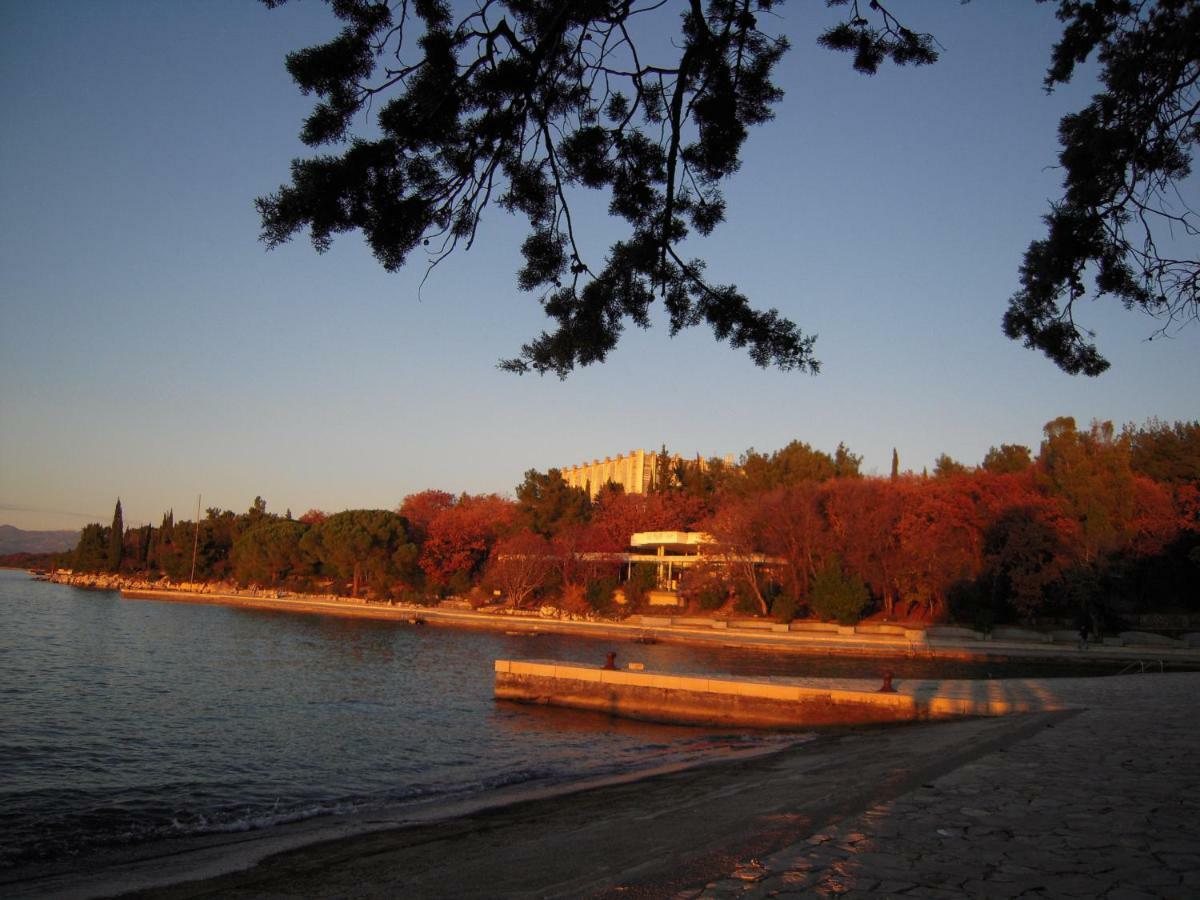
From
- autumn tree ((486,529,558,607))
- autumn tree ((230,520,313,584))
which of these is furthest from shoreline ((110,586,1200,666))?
autumn tree ((230,520,313,584))

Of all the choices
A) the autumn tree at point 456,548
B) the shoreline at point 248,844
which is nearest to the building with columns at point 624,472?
the autumn tree at point 456,548

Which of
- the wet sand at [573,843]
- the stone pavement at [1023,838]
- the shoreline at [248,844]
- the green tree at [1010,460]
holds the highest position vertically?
the green tree at [1010,460]

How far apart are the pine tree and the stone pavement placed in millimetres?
103344

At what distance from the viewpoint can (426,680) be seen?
2366 centimetres

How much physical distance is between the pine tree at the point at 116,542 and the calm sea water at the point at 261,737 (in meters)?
69.4

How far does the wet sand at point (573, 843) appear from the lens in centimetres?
562

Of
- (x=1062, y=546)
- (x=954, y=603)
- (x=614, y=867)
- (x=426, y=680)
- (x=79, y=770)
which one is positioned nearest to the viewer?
(x=614, y=867)

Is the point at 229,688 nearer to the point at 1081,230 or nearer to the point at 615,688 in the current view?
the point at 615,688

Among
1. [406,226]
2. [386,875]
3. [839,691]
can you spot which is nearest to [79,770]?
[386,875]

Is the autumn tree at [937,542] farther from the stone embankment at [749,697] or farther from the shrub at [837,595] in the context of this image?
the stone embankment at [749,697]

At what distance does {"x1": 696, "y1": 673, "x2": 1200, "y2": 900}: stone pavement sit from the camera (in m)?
4.31

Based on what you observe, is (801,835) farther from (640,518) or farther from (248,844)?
(640,518)

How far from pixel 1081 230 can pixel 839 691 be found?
11.6 metres

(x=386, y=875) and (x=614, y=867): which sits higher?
Answer: (x=614, y=867)
